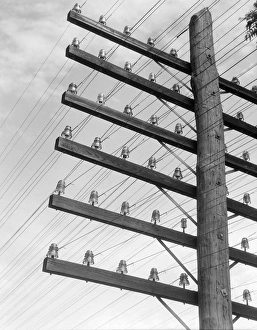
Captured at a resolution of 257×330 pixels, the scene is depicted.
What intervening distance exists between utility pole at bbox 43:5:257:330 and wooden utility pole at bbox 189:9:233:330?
0.01 metres

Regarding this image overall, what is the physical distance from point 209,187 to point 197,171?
14.9 inches

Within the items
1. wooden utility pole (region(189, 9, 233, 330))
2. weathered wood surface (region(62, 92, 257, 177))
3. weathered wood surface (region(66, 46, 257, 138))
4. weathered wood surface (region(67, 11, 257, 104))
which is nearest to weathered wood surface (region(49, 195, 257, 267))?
wooden utility pole (region(189, 9, 233, 330))

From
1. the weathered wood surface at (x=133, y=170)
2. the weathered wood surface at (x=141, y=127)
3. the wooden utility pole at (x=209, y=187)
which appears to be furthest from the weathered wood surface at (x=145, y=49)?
the weathered wood surface at (x=133, y=170)

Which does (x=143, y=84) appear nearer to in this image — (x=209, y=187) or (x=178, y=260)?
(x=209, y=187)

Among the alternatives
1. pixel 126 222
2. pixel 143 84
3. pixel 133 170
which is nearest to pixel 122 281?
pixel 126 222

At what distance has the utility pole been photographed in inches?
314

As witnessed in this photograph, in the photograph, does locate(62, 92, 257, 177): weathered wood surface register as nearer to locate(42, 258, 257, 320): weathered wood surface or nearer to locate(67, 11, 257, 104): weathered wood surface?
locate(67, 11, 257, 104): weathered wood surface

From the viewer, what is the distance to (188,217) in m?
8.88

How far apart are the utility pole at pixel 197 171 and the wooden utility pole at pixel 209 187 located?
0.01 meters

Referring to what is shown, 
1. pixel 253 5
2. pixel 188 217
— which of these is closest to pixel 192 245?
pixel 188 217

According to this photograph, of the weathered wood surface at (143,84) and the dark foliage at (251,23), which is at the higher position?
the dark foliage at (251,23)

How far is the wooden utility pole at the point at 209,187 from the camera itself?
7.76 m

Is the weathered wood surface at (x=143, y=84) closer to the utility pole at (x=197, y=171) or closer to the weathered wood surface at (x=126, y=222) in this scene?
the utility pole at (x=197, y=171)

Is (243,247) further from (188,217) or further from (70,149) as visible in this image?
(70,149)
